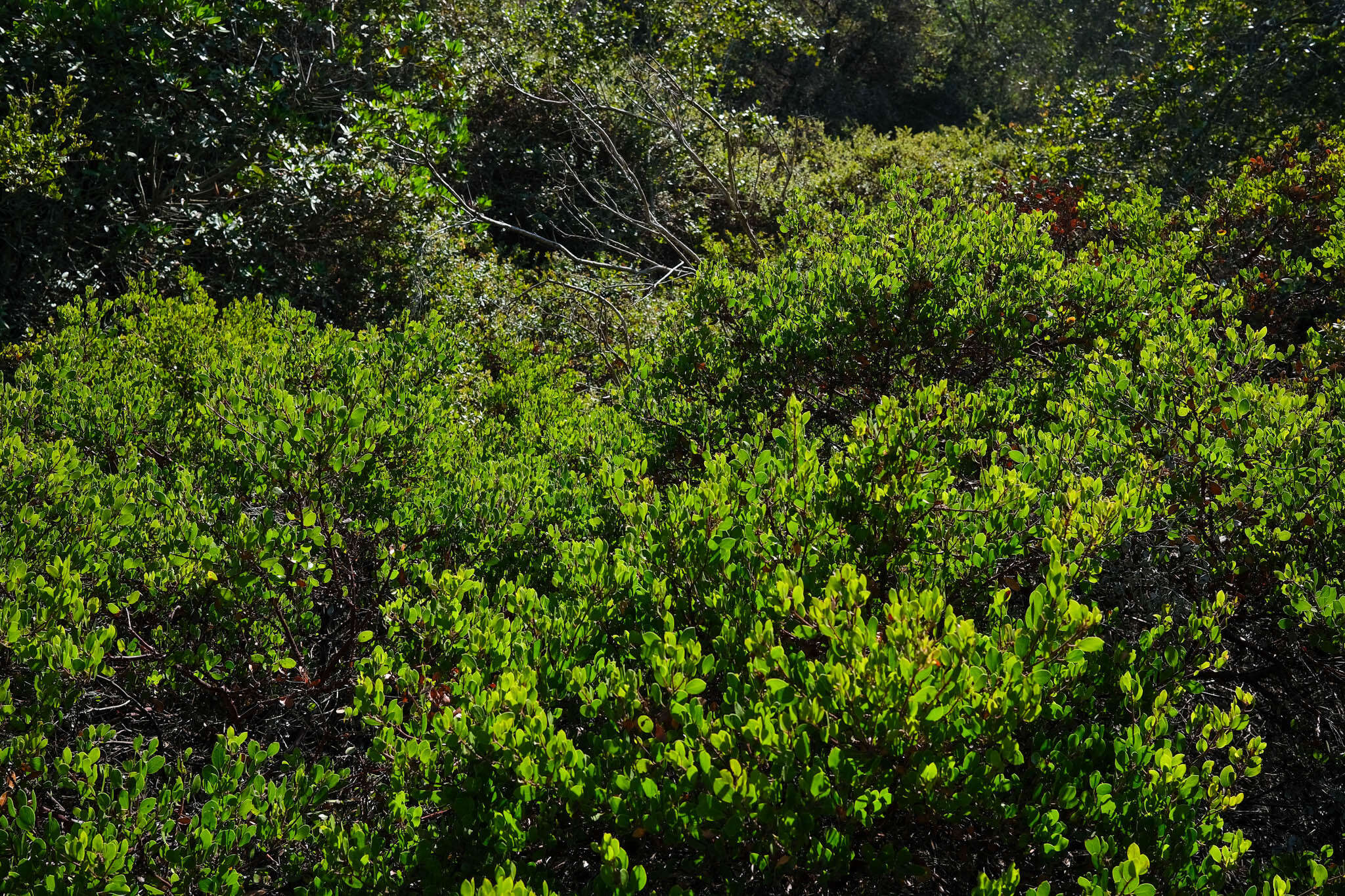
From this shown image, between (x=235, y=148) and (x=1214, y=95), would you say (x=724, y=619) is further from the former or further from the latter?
(x=1214, y=95)

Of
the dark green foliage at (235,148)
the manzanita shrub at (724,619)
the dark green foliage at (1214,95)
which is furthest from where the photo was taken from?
the dark green foliage at (1214,95)

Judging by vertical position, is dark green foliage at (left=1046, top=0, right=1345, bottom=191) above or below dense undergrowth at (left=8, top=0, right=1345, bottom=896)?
above

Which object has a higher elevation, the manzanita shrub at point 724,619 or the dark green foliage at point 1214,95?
the dark green foliage at point 1214,95

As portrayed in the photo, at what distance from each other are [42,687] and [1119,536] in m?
2.69

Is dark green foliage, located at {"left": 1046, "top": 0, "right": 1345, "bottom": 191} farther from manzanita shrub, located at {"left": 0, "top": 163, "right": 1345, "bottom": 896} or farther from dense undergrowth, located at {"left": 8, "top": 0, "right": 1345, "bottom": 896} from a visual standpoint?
Result: manzanita shrub, located at {"left": 0, "top": 163, "right": 1345, "bottom": 896}

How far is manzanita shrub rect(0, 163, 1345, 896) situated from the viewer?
5.36 feet

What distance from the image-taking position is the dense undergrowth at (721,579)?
1.65m

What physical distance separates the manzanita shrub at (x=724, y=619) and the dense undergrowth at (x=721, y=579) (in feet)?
0.05

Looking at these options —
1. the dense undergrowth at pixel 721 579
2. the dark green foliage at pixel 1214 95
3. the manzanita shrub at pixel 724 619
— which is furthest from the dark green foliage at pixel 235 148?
the dark green foliage at pixel 1214 95

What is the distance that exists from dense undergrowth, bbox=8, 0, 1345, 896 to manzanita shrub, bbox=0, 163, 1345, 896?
0.05 ft

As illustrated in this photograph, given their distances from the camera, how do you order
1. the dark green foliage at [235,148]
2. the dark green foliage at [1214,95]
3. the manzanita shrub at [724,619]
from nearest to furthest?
1. the manzanita shrub at [724,619]
2. the dark green foliage at [235,148]
3. the dark green foliage at [1214,95]

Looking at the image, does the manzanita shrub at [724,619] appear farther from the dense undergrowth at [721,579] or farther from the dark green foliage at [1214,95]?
the dark green foliage at [1214,95]

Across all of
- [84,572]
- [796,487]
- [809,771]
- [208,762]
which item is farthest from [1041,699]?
[84,572]

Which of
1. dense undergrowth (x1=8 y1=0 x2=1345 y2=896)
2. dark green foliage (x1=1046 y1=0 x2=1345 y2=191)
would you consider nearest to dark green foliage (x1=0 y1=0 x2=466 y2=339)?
dense undergrowth (x1=8 y1=0 x2=1345 y2=896)
